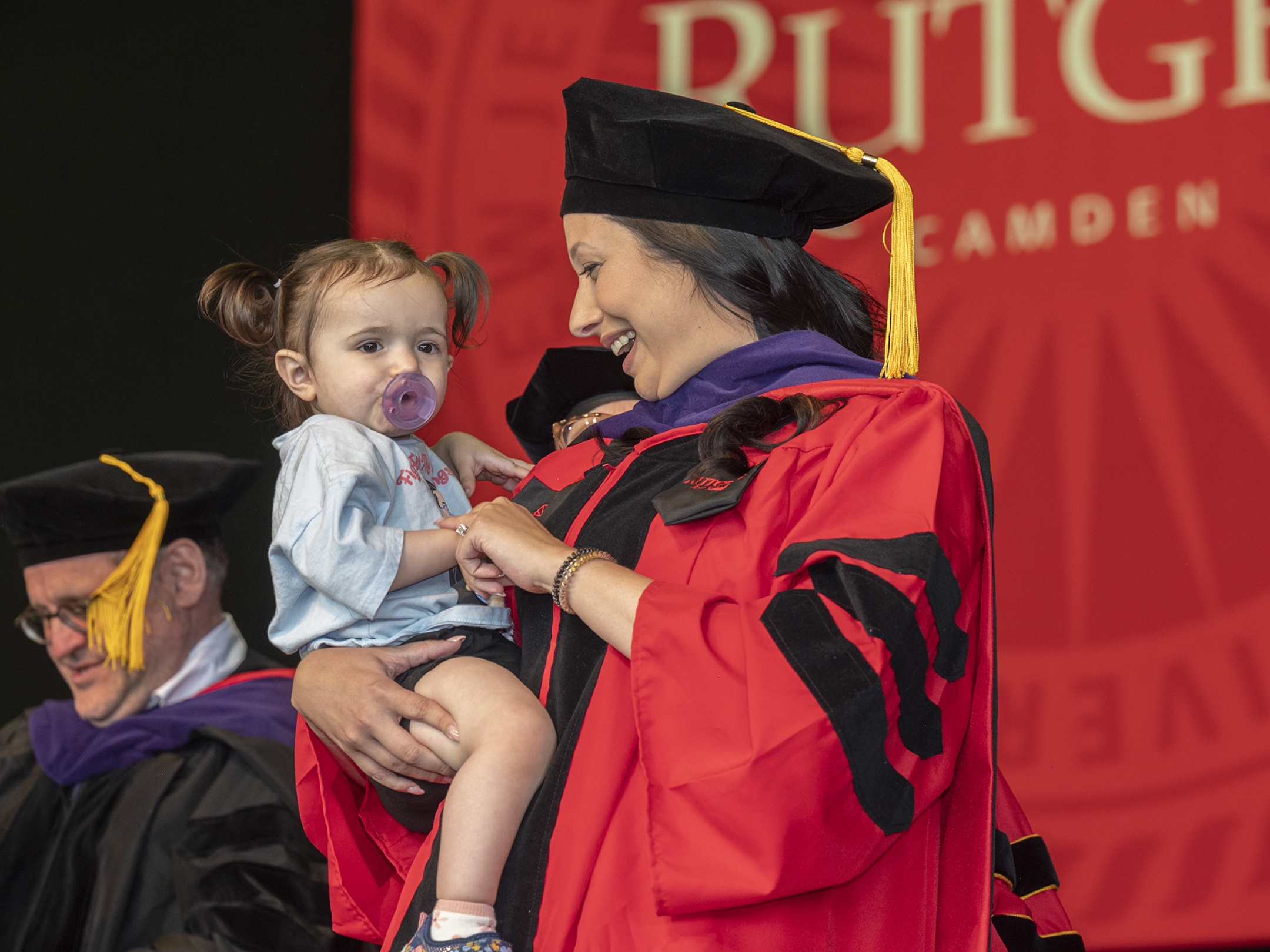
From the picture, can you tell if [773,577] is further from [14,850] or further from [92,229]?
[92,229]

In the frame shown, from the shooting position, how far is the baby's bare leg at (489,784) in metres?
1.40

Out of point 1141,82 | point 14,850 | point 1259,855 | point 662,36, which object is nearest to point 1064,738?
point 1259,855

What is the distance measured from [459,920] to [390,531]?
1.60 feet

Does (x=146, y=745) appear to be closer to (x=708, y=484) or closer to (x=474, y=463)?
(x=474, y=463)

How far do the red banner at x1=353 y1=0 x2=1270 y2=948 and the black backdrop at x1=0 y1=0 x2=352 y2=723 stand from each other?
1365mm

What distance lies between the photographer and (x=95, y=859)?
295 centimetres

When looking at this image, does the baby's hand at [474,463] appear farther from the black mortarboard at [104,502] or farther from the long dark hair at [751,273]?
the black mortarboard at [104,502]

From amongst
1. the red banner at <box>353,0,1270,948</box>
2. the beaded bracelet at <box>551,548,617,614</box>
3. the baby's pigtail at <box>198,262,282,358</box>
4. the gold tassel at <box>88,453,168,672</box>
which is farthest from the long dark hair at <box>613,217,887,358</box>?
the gold tassel at <box>88,453,168,672</box>

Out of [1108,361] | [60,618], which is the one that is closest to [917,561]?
[1108,361]

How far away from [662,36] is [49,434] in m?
2.09

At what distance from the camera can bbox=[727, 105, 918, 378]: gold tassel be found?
162 cm

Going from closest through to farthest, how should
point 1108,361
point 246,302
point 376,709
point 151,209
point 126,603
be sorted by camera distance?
point 376,709
point 246,302
point 1108,361
point 126,603
point 151,209

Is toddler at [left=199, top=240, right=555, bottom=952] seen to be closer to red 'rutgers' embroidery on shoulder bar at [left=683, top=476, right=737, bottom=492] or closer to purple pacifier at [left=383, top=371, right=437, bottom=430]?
purple pacifier at [left=383, top=371, right=437, bottom=430]

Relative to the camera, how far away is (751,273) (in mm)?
1635
